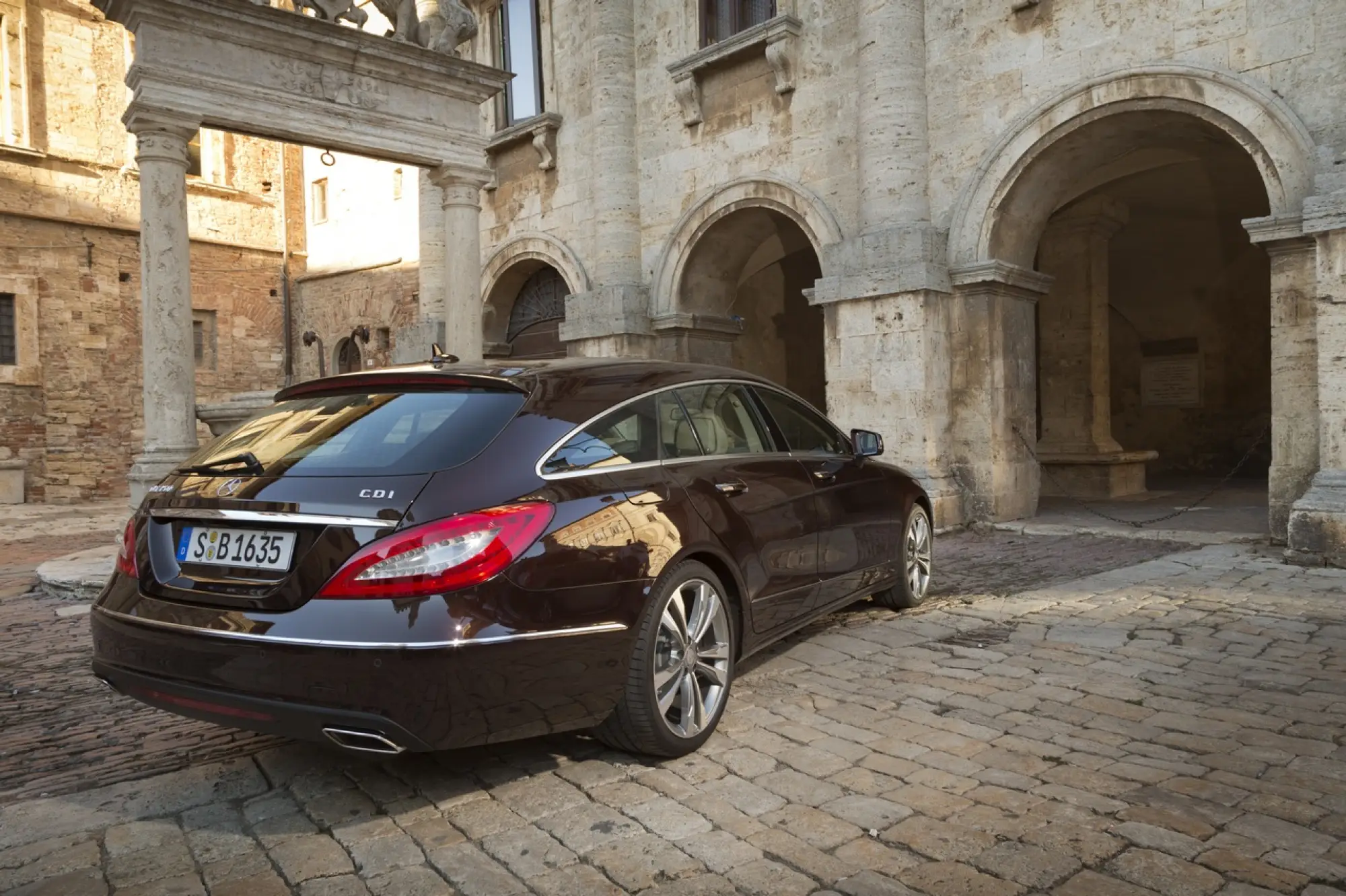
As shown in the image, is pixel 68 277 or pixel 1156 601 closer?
pixel 1156 601

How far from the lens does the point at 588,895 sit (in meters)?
→ 2.49

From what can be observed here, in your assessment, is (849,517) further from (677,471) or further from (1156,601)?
(1156,601)

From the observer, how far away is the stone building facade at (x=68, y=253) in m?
19.5

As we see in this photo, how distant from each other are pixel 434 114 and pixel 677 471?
8.06 m

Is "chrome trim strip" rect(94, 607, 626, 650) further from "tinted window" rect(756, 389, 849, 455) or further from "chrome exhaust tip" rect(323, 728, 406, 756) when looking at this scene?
"tinted window" rect(756, 389, 849, 455)

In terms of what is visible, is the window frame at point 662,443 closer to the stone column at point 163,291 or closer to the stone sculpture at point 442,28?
the stone column at point 163,291

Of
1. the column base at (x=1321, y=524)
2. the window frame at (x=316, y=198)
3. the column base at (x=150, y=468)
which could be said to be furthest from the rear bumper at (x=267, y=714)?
the window frame at (x=316, y=198)

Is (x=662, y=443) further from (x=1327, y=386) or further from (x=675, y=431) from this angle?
(x=1327, y=386)

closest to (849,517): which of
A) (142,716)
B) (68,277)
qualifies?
(142,716)

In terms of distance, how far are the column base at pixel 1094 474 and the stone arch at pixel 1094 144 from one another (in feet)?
13.0

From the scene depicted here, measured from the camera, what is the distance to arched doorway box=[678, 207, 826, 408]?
1311 cm

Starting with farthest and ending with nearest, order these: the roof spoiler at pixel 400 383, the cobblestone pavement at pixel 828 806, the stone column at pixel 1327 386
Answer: the stone column at pixel 1327 386 < the roof spoiler at pixel 400 383 < the cobblestone pavement at pixel 828 806

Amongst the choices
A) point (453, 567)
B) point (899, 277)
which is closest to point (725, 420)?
point (453, 567)

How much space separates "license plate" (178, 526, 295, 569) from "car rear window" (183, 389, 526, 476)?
0.76 ft
